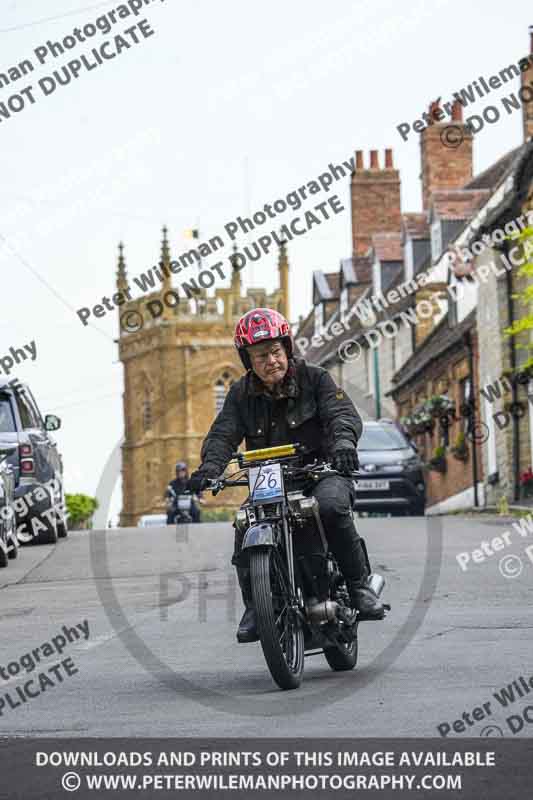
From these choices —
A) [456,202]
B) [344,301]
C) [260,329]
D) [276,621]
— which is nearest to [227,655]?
[276,621]

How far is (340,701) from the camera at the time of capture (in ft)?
23.8

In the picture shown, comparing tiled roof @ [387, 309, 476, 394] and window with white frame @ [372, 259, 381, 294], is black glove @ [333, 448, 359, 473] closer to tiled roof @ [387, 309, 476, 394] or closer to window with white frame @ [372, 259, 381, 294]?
tiled roof @ [387, 309, 476, 394]

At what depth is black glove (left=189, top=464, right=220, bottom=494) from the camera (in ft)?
26.4
